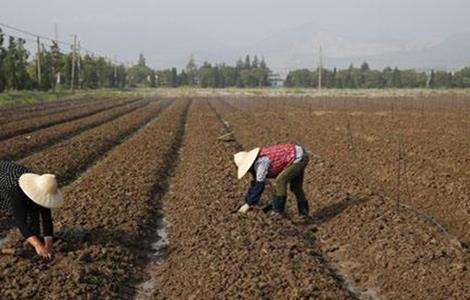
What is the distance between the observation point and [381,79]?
114125 millimetres

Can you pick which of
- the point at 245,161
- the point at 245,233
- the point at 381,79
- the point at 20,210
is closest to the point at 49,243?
the point at 20,210

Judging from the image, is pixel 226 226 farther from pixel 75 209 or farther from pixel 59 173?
pixel 59 173

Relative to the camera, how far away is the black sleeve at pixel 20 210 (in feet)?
20.8

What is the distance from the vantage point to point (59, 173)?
40.0 ft

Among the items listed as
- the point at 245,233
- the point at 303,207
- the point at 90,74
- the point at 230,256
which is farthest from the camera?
the point at 90,74

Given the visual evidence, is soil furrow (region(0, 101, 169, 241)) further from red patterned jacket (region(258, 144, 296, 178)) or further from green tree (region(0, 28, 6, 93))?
green tree (region(0, 28, 6, 93))

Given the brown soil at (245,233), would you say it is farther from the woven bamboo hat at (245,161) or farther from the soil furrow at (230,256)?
the woven bamboo hat at (245,161)

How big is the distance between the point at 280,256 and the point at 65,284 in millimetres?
2308

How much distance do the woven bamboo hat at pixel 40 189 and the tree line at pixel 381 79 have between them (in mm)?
105527

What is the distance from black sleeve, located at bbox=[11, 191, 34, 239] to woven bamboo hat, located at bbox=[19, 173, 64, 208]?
142 millimetres

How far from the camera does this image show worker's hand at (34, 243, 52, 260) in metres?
6.47

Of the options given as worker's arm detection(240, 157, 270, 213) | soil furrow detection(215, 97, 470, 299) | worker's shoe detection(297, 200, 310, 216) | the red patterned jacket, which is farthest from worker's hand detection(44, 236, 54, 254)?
worker's shoe detection(297, 200, 310, 216)

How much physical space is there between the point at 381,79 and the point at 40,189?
4438 inches

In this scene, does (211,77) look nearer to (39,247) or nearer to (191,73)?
(191,73)
